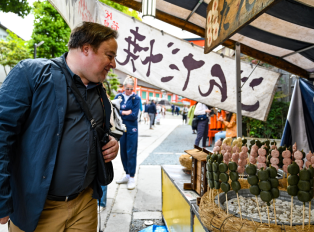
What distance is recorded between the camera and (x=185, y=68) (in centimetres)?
436

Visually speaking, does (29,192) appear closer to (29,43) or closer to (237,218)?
(237,218)

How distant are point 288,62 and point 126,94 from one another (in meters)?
3.23

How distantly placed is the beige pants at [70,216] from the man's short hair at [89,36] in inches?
45.1

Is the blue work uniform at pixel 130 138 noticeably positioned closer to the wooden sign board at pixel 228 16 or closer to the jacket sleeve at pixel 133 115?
the jacket sleeve at pixel 133 115

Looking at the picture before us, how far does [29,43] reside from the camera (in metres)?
18.3

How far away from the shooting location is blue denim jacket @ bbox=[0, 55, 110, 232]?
1.37 meters

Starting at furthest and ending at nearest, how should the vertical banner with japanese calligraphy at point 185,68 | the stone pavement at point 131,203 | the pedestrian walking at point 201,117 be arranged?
the pedestrian walking at point 201,117, the vertical banner with japanese calligraphy at point 185,68, the stone pavement at point 131,203

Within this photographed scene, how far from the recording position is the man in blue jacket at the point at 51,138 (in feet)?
4.47

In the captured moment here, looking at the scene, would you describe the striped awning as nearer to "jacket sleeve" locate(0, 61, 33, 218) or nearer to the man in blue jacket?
the man in blue jacket

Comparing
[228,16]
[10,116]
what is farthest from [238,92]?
[10,116]

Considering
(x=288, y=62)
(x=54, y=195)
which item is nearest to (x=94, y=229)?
(x=54, y=195)

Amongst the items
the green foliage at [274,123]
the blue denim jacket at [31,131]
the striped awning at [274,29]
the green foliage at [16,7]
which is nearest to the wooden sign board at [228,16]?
the striped awning at [274,29]

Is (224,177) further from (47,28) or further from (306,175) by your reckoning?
(47,28)

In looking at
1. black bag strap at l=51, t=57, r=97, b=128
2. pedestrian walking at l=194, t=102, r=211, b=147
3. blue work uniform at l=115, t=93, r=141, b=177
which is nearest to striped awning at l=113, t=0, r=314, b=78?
blue work uniform at l=115, t=93, r=141, b=177
